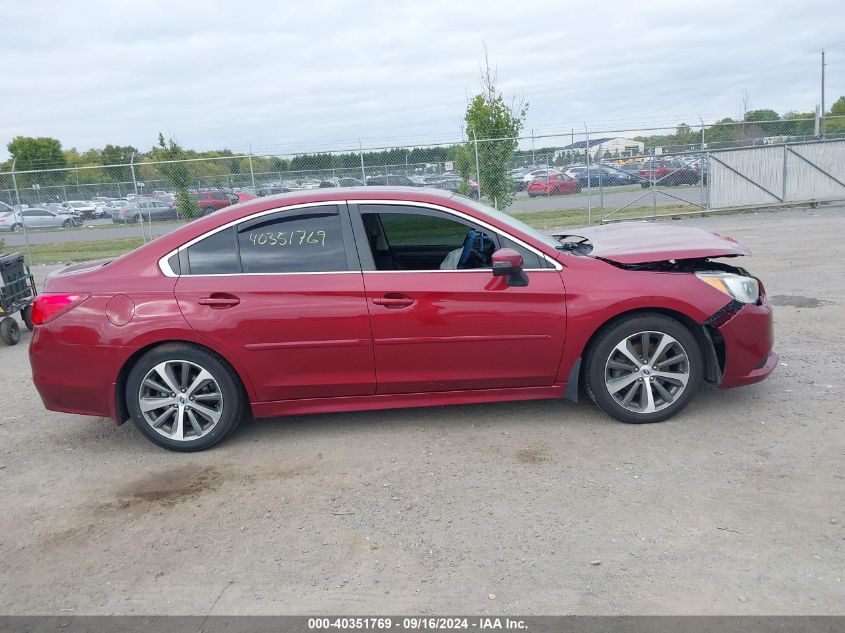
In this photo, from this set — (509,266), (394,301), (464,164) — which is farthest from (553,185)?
(394,301)

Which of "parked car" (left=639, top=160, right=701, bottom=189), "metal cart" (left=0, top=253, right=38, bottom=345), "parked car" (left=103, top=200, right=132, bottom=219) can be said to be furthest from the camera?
"parked car" (left=639, top=160, right=701, bottom=189)

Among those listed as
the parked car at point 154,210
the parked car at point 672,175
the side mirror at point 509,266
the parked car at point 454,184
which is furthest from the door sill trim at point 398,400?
the parked car at point 672,175

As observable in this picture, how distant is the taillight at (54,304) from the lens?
15.1 feet

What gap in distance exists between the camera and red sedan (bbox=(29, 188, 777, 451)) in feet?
14.9

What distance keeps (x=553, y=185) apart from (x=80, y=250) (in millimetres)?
13317

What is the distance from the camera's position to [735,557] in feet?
10.5

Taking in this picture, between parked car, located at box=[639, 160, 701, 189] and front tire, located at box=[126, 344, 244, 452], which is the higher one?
parked car, located at box=[639, 160, 701, 189]

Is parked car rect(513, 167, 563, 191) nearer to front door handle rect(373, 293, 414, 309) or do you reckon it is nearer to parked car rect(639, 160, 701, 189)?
parked car rect(639, 160, 701, 189)

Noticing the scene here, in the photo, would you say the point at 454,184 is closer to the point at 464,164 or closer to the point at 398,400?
the point at 464,164

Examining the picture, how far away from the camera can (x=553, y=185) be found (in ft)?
67.8

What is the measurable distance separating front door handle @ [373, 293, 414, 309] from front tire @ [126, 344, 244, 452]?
1.10 meters
